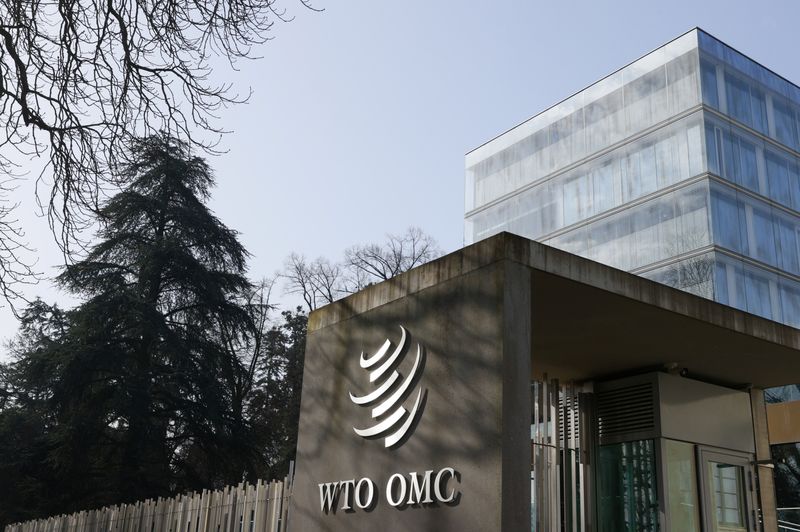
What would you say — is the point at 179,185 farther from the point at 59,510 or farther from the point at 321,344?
the point at 321,344

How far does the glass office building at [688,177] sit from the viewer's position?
3086cm

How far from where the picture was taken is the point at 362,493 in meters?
7.61

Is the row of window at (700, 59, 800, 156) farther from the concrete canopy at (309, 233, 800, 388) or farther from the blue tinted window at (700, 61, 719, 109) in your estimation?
the concrete canopy at (309, 233, 800, 388)

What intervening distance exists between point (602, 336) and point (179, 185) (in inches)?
815

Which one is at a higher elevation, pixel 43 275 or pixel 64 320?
pixel 64 320

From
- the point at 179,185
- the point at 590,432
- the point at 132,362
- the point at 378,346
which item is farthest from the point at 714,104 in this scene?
the point at 378,346

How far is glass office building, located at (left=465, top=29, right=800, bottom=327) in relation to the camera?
30859mm

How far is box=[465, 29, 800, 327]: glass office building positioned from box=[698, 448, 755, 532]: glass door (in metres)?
20.5

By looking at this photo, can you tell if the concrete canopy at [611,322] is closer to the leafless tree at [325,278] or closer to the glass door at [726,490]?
the glass door at [726,490]

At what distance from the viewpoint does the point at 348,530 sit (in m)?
7.75

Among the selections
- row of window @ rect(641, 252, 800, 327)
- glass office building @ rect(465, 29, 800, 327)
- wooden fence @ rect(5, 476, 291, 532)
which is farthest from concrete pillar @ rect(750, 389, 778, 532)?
glass office building @ rect(465, 29, 800, 327)

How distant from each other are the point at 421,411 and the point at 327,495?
5.57 feet

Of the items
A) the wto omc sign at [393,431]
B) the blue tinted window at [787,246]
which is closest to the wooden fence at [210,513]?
the wto omc sign at [393,431]

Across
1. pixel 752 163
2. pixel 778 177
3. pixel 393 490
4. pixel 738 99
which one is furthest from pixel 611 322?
pixel 778 177
